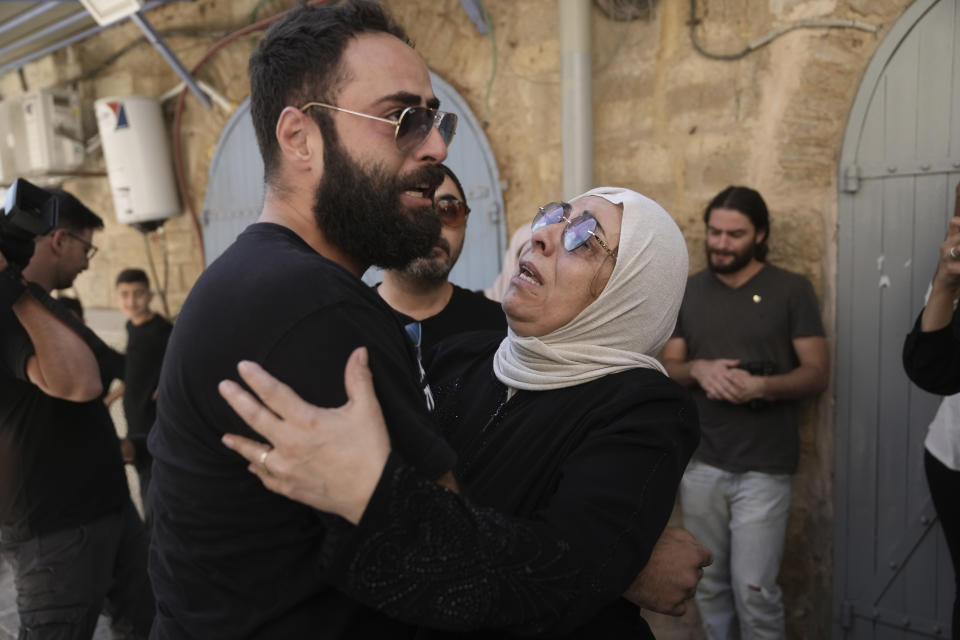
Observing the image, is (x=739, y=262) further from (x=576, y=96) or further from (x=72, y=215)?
(x=72, y=215)

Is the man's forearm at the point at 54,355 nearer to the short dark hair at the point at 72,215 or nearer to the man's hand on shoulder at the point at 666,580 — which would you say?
the short dark hair at the point at 72,215

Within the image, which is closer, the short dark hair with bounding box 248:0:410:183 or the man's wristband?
the short dark hair with bounding box 248:0:410:183

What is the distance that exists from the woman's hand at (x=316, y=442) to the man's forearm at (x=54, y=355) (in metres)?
2.04

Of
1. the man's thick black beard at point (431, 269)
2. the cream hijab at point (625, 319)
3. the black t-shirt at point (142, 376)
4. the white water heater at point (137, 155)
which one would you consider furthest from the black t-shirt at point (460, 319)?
the white water heater at point (137, 155)

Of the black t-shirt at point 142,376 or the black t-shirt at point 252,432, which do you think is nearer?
the black t-shirt at point 252,432

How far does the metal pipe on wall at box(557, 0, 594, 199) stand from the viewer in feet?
12.3

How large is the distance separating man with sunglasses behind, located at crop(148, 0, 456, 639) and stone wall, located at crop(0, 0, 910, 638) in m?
2.46

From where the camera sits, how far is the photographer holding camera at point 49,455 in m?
2.68

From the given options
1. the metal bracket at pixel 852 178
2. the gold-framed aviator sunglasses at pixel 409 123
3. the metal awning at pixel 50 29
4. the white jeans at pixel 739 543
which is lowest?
the white jeans at pixel 739 543

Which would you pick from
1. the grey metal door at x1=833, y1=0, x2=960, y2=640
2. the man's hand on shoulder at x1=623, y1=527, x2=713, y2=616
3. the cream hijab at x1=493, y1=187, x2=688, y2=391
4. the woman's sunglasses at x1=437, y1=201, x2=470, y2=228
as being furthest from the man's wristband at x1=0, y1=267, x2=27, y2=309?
the grey metal door at x1=833, y1=0, x2=960, y2=640

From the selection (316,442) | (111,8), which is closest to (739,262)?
(316,442)

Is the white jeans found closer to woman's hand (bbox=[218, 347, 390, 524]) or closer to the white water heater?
woman's hand (bbox=[218, 347, 390, 524])

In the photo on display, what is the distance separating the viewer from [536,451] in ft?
5.17

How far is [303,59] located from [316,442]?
2.47ft
